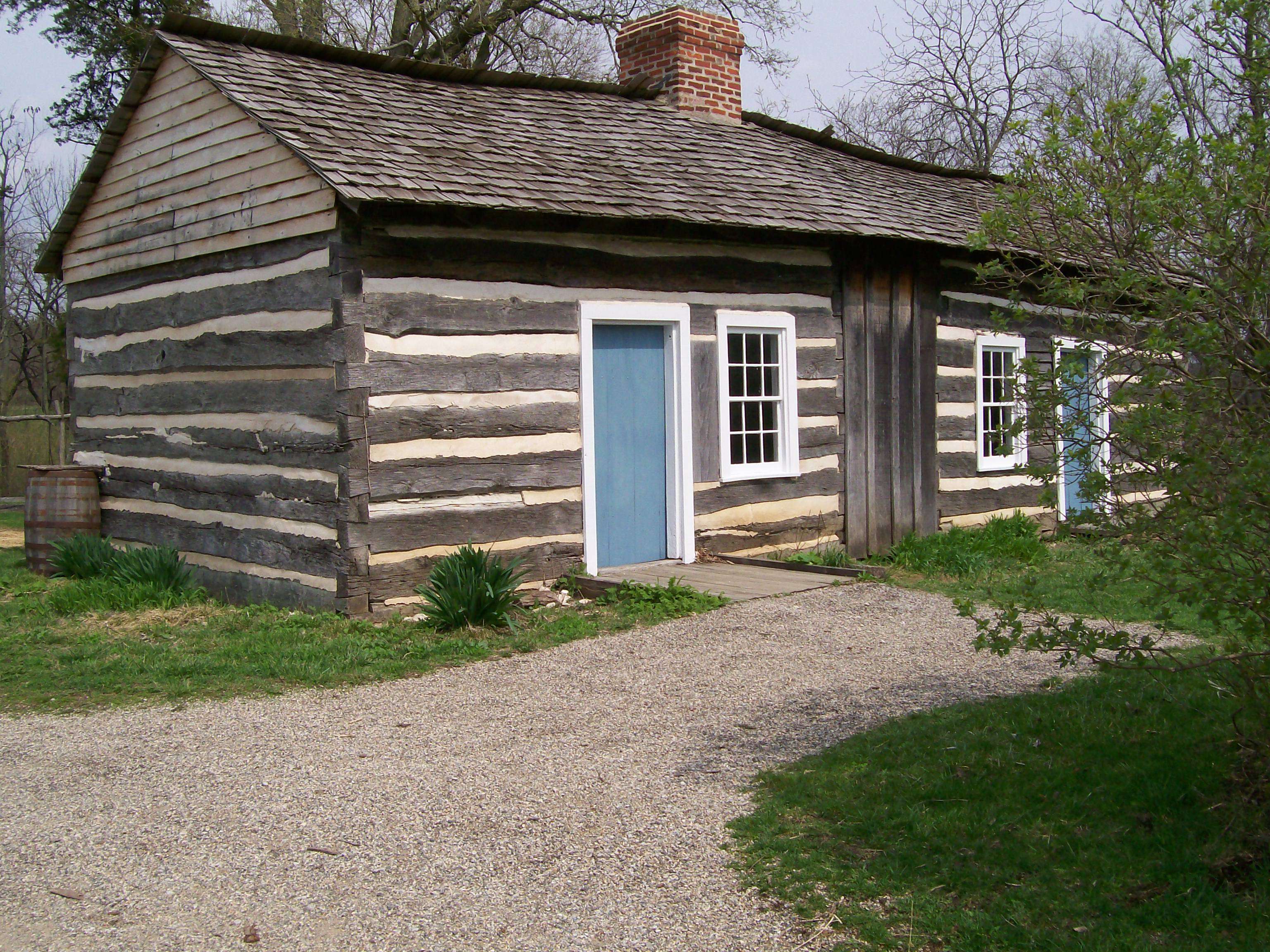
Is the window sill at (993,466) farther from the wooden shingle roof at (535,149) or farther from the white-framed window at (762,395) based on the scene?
the white-framed window at (762,395)

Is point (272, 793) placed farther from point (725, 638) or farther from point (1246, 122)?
point (1246, 122)

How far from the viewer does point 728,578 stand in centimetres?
973

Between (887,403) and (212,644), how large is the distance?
6965 millimetres

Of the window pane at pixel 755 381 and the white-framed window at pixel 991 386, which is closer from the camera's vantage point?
the window pane at pixel 755 381

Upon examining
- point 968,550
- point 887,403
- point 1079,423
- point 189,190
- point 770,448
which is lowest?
point 968,550

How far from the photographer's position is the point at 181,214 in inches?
407

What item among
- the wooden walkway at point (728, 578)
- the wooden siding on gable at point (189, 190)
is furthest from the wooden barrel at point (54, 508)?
the wooden walkway at point (728, 578)

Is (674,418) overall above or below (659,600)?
above

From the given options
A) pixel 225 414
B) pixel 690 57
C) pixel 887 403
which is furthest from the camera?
pixel 690 57

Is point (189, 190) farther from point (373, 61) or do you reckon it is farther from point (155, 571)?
point (155, 571)

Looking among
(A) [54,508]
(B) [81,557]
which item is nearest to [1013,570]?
(B) [81,557]

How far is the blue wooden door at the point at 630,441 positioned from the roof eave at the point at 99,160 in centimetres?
473

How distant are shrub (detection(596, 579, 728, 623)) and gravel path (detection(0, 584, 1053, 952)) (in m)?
0.70

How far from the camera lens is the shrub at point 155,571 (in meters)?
9.62
